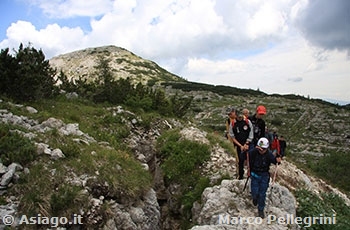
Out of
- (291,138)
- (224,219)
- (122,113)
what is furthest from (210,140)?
(291,138)

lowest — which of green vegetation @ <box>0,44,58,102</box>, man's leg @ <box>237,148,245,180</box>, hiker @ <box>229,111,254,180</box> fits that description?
man's leg @ <box>237,148,245,180</box>

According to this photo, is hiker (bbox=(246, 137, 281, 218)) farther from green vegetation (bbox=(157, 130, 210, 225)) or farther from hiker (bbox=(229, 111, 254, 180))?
green vegetation (bbox=(157, 130, 210, 225))

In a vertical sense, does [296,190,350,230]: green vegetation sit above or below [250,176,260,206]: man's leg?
below

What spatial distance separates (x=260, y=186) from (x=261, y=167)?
0.60 metres

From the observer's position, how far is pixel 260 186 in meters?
8.43

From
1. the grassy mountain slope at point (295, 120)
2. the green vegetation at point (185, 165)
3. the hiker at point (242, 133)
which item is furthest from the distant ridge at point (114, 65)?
the hiker at point (242, 133)

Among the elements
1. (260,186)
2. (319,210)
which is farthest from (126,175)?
(319,210)

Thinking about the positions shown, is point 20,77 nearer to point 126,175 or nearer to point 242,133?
point 126,175

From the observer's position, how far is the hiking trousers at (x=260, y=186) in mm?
8289

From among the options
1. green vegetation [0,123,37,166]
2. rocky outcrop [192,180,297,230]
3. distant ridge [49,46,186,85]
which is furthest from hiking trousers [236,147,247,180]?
distant ridge [49,46,186,85]

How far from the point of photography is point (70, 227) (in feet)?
25.6

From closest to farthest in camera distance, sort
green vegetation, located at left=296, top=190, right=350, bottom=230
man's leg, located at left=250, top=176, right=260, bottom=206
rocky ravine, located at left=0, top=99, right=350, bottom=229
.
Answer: rocky ravine, located at left=0, top=99, right=350, bottom=229 → man's leg, located at left=250, top=176, right=260, bottom=206 → green vegetation, located at left=296, top=190, right=350, bottom=230

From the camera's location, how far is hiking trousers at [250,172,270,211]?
8.29 meters

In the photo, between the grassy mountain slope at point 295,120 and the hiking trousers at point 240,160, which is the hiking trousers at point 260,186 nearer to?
the hiking trousers at point 240,160
